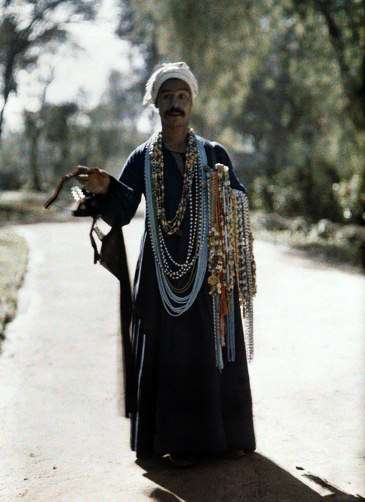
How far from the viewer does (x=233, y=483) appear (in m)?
3.02

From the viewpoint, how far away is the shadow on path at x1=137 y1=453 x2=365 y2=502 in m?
2.87

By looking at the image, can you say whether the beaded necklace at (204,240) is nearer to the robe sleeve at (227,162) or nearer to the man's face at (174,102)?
the robe sleeve at (227,162)

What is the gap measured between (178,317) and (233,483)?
88 cm

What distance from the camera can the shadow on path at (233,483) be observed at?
2873 mm

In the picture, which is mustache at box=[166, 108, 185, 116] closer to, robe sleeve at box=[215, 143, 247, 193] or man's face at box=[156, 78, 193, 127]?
man's face at box=[156, 78, 193, 127]

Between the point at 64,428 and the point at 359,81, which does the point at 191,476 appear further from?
the point at 359,81

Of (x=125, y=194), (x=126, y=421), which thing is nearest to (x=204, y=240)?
(x=125, y=194)

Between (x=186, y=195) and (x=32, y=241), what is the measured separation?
40.9 ft

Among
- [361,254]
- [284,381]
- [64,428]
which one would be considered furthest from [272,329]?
[361,254]

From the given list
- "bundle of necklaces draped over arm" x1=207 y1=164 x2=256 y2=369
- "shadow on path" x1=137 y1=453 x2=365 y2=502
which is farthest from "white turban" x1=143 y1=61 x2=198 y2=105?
"shadow on path" x1=137 y1=453 x2=365 y2=502

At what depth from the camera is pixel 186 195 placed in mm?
3279

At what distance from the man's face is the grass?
348cm

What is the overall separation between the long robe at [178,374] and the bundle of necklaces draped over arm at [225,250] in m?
0.07

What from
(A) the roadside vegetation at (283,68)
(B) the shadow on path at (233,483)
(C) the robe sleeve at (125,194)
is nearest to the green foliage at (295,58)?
(A) the roadside vegetation at (283,68)
